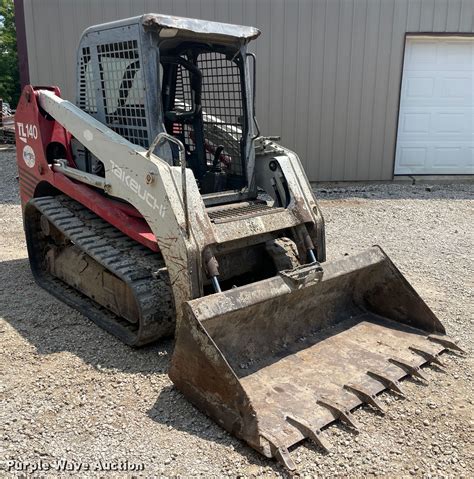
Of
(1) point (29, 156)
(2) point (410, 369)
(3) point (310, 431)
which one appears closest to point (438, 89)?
(1) point (29, 156)

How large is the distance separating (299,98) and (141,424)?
325 inches

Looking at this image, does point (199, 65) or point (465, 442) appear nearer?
point (465, 442)

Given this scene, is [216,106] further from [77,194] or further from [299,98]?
[299,98]

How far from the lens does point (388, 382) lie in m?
3.45

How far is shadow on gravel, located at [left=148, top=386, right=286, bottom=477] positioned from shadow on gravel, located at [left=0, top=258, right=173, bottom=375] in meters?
0.35

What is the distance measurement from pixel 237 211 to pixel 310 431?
188 cm

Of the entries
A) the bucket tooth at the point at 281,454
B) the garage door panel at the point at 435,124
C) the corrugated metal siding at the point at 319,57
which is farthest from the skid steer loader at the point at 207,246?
the garage door panel at the point at 435,124

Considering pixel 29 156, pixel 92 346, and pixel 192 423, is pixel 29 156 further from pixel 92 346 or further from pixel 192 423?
pixel 192 423

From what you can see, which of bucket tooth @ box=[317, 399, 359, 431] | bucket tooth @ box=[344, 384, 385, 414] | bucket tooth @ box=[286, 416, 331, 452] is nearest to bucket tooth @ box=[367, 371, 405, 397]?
bucket tooth @ box=[344, 384, 385, 414]

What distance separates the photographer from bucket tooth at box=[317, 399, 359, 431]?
3088 mm

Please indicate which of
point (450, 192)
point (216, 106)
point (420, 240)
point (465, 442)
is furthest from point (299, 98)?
point (465, 442)

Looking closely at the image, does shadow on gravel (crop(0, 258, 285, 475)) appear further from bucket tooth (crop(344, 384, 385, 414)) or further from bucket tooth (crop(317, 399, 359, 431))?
bucket tooth (crop(344, 384, 385, 414))

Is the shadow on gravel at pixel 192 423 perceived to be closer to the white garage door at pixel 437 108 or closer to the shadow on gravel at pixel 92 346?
the shadow on gravel at pixel 92 346

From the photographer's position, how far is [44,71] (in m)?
9.76
